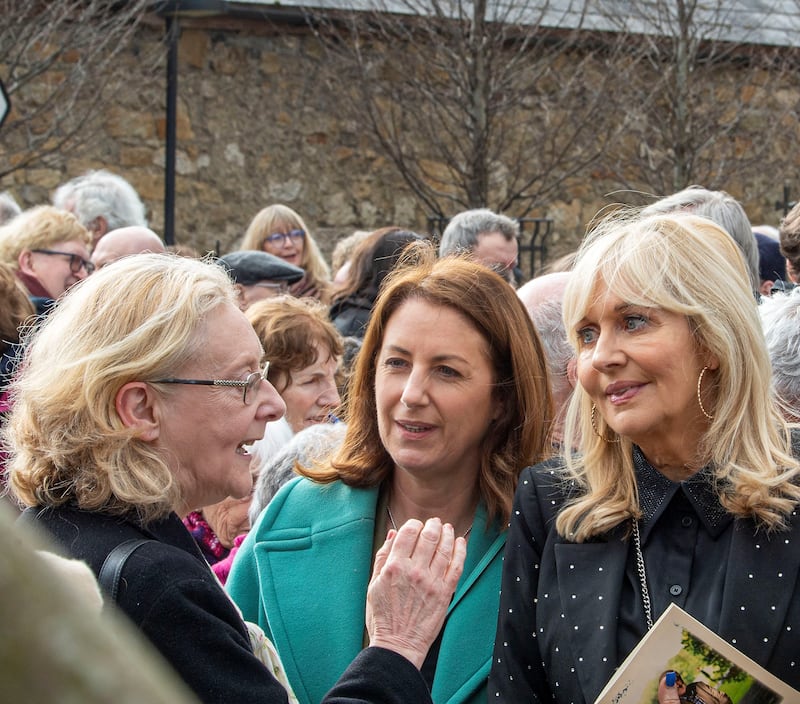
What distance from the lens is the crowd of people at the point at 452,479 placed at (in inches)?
88.6

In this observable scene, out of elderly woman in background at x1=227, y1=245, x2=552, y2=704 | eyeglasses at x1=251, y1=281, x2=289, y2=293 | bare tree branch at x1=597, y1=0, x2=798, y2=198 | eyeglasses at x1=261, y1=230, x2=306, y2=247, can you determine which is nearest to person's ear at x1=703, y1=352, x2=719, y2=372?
elderly woman in background at x1=227, y1=245, x2=552, y2=704

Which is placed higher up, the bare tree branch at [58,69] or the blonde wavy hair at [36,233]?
the bare tree branch at [58,69]

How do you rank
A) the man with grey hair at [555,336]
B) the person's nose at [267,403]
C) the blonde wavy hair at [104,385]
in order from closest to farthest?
the blonde wavy hair at [104,385] → the person's nose at [267,403] → the man with grey hair at [555,336]

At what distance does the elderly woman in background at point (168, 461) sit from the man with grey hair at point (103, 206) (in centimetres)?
551

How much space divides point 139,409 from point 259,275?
427 cm

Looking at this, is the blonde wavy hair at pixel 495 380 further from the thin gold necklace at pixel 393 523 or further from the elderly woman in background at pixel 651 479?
the elderly woman in background at pixel 651 479

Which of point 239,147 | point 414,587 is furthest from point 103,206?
point 239,147

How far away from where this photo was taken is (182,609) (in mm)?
2039

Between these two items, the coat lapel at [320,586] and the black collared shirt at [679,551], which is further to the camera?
the coat lapel at [320,586]

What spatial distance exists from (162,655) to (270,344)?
286 centimetres

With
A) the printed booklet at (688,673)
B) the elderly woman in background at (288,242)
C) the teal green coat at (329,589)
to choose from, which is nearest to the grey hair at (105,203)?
the elderly woman in background at (288,242)

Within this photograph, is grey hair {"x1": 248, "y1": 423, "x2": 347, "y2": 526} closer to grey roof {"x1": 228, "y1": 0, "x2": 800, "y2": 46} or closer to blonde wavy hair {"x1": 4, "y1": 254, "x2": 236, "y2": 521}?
blonde wavy hair {"x1": 4, "y1": 254, "x2": 236, "y2": 521}

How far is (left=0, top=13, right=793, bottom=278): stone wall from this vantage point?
45.0ft

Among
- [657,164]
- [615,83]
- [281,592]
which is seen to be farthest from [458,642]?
[657,164]
